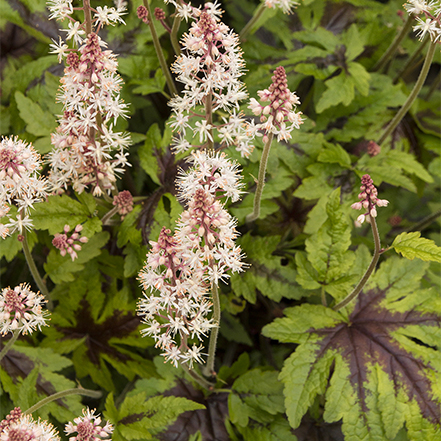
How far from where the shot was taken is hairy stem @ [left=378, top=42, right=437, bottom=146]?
2.78 metres

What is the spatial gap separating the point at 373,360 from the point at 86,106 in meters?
2.25

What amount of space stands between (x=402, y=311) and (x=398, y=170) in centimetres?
104

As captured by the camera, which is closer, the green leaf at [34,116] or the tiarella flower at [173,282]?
the tiarella flower at [173,282]

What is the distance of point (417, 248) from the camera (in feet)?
7.36

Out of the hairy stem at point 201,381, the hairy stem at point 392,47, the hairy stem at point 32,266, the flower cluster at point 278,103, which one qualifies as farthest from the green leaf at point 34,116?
the hairy stem at point 392,47

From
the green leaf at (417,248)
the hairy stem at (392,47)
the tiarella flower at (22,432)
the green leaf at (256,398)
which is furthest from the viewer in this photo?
the hairy stem at (392,47)

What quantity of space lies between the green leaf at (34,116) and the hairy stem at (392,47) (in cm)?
272

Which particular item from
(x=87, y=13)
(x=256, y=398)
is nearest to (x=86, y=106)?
(x=87, y=13)

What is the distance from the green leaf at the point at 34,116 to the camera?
10.2 ft

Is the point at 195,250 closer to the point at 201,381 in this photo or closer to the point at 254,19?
the point at 201,381

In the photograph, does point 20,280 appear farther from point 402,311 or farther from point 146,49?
point 402,311

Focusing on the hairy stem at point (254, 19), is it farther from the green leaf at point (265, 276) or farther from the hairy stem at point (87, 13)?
the green leaf at point (265, 276)

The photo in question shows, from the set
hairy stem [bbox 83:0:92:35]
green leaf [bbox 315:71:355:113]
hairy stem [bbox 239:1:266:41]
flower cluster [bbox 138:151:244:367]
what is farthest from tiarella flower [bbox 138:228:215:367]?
hairy stem [bbox 239:1:266:41]

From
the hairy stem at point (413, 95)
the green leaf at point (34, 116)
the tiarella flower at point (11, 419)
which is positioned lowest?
the tiarella flower at point (11, 419)
